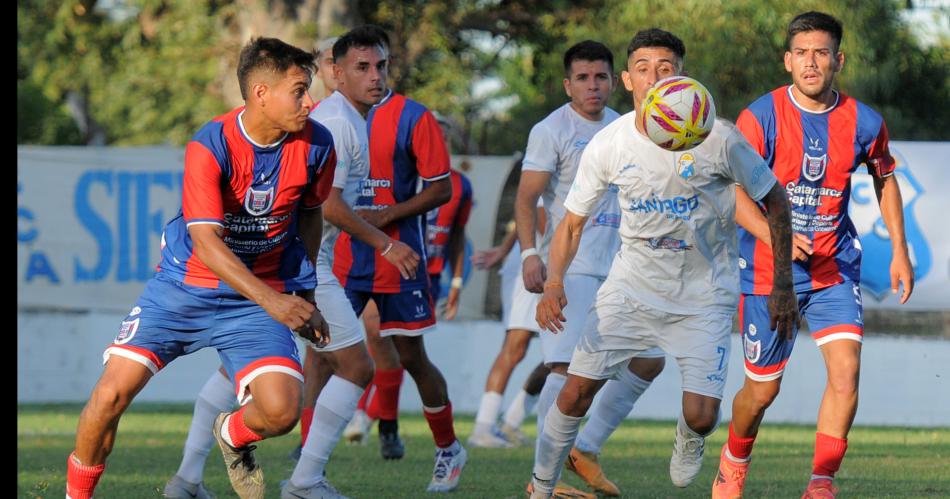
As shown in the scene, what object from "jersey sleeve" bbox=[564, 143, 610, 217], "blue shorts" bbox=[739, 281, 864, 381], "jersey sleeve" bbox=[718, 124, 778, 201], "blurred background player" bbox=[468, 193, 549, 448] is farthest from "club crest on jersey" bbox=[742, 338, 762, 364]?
"blurred background player" bbox=[468, 193, 549, 448]

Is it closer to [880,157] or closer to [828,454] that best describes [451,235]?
[880,157]

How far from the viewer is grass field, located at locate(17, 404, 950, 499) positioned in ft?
25.5

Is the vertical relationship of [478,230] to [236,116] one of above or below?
below

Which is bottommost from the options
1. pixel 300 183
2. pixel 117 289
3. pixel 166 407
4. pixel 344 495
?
pixel 166 407

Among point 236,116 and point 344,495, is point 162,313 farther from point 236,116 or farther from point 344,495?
point 344,495

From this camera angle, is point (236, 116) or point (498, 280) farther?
point (498, 280)

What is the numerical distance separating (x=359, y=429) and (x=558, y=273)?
4.90m

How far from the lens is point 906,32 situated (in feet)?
64.2

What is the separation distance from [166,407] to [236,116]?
9.41 meters

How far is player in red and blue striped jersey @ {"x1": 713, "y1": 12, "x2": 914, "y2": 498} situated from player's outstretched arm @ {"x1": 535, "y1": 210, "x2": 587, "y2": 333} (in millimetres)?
1140

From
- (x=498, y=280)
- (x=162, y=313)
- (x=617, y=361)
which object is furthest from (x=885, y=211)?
(x=498, y=280)

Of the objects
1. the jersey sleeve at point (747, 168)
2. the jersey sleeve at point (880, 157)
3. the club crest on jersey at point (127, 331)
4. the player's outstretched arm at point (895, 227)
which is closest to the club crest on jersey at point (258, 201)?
the club crest on jersey at point (127, 331)
